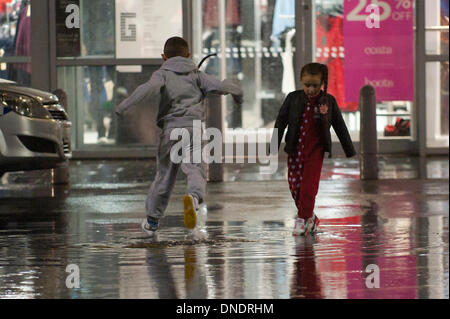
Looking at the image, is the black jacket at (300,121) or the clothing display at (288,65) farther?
the clothing display at (288,65)

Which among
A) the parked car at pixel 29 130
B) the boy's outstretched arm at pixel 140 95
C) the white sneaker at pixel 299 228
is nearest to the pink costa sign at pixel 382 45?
the parked car at pixel 29 130

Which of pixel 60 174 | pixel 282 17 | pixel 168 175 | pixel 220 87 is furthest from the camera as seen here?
pixel 282 17

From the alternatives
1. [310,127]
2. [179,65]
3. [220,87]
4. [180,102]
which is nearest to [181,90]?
[180,102]

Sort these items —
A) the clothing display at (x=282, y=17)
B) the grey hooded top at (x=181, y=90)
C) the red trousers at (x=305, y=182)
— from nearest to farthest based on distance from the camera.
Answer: the grey hooded top at (x=181, y=90), the red trousers at (x=305, y=182), the clothing display at (x=282, y=17)

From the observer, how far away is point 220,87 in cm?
973

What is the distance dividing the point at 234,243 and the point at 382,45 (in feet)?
36.2

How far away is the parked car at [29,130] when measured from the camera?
12.9 metres

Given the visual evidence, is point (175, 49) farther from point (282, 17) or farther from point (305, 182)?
point (282, 17)

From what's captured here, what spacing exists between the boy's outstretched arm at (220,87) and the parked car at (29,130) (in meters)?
3.63

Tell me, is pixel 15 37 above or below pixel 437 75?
above

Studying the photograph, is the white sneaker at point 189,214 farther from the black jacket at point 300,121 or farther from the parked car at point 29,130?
the parked car at point 29,130

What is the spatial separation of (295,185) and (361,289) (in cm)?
332

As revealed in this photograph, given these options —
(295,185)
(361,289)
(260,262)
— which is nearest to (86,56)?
(295,185)

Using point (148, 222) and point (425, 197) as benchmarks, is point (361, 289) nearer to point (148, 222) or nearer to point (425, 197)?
point (148, 222)
